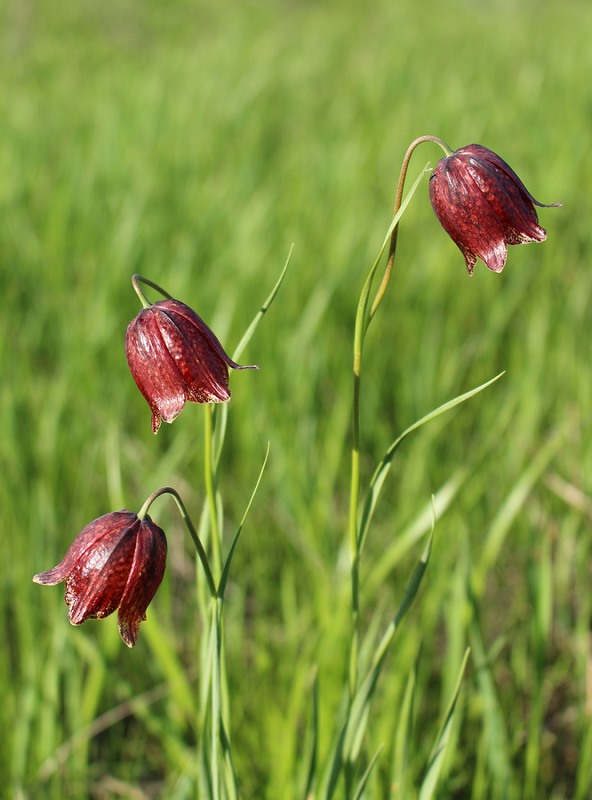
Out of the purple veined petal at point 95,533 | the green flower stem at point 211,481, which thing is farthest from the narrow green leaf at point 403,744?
the purple veined petal at point 95,533

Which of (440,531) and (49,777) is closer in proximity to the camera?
(49,777)

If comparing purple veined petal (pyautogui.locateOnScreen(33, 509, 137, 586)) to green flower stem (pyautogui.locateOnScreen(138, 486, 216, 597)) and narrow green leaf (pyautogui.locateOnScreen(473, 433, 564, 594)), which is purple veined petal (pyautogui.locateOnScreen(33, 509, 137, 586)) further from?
narrow green leaf (pyautogui.locateOnScreen(473, 433, 564, 594))

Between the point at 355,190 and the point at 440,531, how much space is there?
1.79 meters

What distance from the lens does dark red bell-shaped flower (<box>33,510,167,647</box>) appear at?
72 cm

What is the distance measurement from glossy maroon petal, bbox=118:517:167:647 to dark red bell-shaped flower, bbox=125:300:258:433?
9cm

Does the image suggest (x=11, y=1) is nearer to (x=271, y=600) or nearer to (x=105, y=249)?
(x=105, y=249)

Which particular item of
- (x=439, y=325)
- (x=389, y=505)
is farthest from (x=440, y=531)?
(x=439, y=325)

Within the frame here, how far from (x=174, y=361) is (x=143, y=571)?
17 cm

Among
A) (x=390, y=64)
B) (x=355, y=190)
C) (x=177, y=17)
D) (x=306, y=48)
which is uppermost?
(x=177, y=17)

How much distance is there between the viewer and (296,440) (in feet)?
5.99

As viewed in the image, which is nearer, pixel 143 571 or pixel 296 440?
pixel 143 571

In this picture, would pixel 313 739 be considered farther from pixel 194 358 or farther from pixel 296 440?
pixel 296 440

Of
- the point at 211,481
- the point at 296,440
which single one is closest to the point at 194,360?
the point at 211,481

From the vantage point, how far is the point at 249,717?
1320 millimetres
